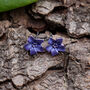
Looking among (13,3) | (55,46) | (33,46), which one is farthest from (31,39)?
(13,3)

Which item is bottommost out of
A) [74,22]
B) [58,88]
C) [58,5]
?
[58,88]

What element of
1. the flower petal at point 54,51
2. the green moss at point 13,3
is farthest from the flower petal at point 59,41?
the green moss at point 13,3

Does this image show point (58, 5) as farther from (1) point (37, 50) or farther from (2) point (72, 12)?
(1) point (37, 50)

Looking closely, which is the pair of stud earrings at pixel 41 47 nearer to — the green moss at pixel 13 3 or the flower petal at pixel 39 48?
the flower petal at pixel 39 48

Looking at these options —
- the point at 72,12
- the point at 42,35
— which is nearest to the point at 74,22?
the point at 72,12

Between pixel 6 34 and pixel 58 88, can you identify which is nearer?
pixel 58 88

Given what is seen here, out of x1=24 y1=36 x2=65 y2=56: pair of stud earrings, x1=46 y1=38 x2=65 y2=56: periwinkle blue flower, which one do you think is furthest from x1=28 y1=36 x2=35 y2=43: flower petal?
x1=46 y1=38 x2=65 y2=56: periwinkle blue flower

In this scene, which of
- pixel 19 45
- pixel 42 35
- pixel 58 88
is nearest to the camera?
pixel 58 88
